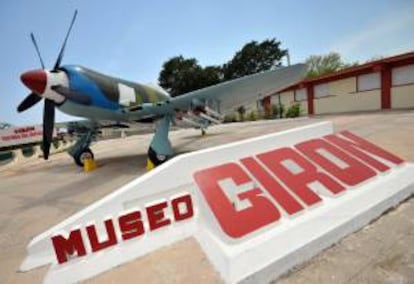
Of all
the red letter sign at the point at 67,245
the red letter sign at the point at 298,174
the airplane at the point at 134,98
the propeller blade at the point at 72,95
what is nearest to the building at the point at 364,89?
the airplane at the point at 134,98

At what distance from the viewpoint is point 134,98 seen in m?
7.42

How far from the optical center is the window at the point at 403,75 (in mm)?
15898

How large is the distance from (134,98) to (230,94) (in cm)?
293

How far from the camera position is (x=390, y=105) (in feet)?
55.7

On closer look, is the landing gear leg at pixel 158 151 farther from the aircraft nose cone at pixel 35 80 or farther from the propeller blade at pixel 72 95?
the aircraft nose cone at pixel 35 80

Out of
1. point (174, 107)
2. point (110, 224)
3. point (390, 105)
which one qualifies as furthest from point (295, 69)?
point (390, 105)

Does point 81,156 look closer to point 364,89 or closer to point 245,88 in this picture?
point 245,88

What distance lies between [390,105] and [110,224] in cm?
2033

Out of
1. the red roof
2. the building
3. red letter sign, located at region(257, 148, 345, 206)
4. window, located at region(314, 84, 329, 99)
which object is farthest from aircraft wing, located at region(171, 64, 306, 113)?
window, located at region(314, 84, 329, 99)

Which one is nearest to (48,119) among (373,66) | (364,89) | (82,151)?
(82,151)

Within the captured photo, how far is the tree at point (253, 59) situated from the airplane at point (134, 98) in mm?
39289

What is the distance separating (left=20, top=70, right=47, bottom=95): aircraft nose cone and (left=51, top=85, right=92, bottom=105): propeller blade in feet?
0.78

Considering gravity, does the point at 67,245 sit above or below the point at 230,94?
below

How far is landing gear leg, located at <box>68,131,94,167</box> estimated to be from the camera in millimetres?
8555
